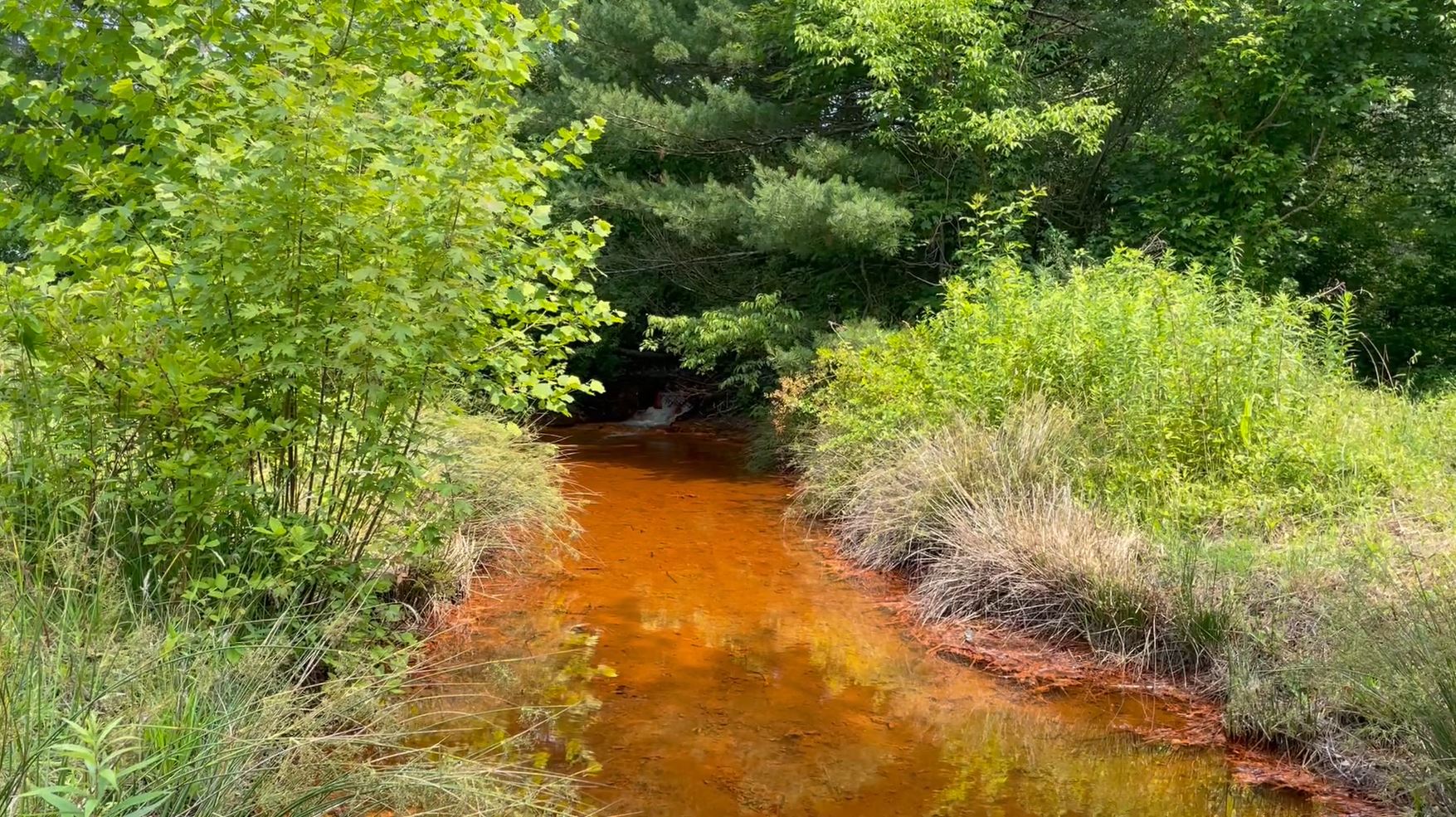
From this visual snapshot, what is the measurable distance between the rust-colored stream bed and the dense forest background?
5.04 m

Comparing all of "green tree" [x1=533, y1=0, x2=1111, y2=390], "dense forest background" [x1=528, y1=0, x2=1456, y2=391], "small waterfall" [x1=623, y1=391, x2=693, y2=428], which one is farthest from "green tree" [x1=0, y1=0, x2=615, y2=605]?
"small waterfall" [x1=623, y1=391, x2=693, y2=428]

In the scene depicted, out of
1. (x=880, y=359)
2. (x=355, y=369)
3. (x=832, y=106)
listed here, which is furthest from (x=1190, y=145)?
(x=355, y=369)

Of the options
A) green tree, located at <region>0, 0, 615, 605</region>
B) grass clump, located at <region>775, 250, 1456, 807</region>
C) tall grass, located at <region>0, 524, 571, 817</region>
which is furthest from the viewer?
grass clump, located at <region>775, 250, 1456, 807</region>

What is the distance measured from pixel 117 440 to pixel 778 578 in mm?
4373

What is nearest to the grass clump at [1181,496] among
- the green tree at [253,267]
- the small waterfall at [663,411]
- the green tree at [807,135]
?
the green tree at [807,135]

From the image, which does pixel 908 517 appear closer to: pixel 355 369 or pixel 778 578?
pixel 778 578

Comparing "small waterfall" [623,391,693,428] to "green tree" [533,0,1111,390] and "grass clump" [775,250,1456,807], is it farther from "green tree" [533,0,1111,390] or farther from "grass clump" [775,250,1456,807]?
"grass clump" [775,250,1456,807]

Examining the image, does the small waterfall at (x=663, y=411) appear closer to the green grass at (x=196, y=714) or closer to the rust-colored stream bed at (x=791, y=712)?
the rust-colored stream bed at (x=791, y=712)

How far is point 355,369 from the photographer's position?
369 cm

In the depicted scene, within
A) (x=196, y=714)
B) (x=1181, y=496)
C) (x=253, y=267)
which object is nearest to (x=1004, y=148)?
(x=1181, y=496)

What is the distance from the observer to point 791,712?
4832 millimetres

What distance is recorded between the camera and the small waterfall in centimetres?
1712

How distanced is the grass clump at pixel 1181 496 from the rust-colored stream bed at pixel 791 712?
0.47 m

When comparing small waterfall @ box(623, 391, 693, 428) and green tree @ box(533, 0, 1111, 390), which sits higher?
green tree @ box(533, 0, 1111, 390)
